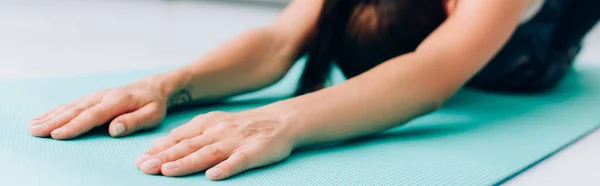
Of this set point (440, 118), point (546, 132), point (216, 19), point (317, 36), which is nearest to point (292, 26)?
point (317, 36)

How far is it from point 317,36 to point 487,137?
43 cm

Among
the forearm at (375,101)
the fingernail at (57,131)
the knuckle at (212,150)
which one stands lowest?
the fingernail at (57,131)

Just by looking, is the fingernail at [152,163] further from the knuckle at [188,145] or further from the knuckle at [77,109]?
the knuckle at [77,109]

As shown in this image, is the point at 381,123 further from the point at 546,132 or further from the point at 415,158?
the point at 546,132

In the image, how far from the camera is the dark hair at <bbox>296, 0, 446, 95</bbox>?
1.25 metres

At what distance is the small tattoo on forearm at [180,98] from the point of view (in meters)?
1.11

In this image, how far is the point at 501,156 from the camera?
3.33ft

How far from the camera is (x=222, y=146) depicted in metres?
0.80

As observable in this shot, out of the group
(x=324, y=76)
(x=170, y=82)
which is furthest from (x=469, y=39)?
(x=170, y=82)

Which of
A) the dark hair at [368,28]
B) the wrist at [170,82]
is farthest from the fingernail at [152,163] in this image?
the dark hair at [368,28]

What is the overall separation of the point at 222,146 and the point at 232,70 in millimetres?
418

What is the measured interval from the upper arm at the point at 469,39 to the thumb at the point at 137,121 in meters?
0.47

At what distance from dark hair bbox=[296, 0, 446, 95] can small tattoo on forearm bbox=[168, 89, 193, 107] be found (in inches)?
9.2

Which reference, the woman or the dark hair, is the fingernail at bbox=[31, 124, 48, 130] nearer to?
the woman
